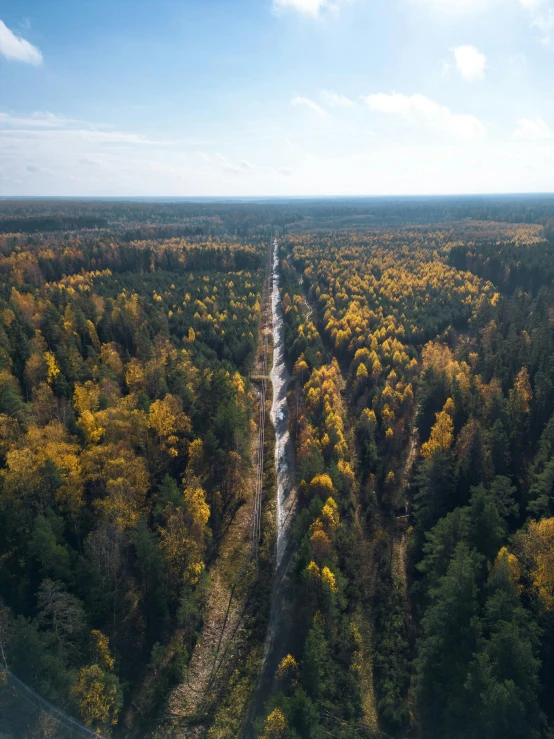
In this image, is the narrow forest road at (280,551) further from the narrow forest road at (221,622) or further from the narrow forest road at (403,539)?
the narrow forest road at (403,539)

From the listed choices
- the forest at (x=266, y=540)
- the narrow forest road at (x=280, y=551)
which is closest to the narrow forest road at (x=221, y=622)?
the forest at (x=266, y=540)

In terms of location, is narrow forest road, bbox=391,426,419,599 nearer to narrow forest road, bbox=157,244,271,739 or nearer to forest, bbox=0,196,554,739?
forest, bbox=0,196,554,739

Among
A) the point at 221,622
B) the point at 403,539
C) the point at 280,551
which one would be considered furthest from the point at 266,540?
the point at 403,539

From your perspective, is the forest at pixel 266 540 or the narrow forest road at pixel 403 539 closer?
the forest at pixel 266 540

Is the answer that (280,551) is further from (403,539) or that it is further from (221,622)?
(403,539)

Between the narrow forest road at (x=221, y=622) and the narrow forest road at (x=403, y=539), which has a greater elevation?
the narrow forest road at (x=403, y=539)

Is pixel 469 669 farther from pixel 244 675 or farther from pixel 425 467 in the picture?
pixel 425 467

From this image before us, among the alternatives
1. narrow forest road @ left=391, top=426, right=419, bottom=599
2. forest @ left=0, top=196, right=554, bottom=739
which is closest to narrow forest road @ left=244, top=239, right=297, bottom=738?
forest @ left=0, top=196, right=554, bottom=739

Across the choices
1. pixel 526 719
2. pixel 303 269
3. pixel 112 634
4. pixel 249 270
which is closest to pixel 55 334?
pixel 112 634

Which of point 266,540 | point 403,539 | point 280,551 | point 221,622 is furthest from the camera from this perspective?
point 266,540
